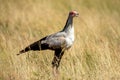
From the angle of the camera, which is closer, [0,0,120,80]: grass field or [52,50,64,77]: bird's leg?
[0,0,120,80]: grass field

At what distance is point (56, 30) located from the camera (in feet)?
33.9

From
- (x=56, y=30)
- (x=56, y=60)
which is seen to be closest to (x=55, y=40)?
(x=56, y=60)

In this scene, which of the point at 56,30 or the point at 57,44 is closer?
the point at 57,44

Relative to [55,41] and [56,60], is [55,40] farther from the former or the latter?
[56,60]

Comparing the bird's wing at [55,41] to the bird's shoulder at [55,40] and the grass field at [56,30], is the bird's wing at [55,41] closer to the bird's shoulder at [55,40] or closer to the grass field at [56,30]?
the bird's shoulder at [55,40]

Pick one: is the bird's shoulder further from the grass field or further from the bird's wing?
the grass field

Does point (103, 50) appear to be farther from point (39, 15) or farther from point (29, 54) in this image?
point (39, 15)

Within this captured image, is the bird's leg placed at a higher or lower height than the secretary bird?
lower

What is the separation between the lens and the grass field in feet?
24.2

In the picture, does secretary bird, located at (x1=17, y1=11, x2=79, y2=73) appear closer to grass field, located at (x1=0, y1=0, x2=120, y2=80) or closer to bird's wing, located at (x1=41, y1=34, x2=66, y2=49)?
bird's wing, located at (x1=41, y1=34, x2=66, y2=49)

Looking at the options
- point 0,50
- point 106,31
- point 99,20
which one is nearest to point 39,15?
point 99,20

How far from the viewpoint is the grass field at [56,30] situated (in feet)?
24.2

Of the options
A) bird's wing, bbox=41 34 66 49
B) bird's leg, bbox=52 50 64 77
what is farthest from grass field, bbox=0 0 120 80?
bird's wing, bbox=41 34 66 49

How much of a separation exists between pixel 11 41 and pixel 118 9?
4298mm
